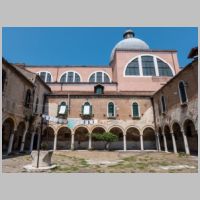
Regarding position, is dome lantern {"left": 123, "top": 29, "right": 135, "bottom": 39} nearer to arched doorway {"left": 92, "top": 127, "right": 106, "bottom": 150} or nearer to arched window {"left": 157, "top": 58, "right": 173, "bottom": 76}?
arched window {"left": 157, "top": 58, "right": 173, "bottom": 76}

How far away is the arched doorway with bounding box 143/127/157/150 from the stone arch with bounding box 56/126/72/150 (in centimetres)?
1055

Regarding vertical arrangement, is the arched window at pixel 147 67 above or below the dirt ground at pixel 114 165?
above

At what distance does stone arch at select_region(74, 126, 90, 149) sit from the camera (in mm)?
21987

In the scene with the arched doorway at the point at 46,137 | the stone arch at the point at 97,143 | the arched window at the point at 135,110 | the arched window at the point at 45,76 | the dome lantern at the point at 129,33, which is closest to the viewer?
the arched window at the point at 135,110

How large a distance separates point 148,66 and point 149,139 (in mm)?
13052

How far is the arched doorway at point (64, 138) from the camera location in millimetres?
21828

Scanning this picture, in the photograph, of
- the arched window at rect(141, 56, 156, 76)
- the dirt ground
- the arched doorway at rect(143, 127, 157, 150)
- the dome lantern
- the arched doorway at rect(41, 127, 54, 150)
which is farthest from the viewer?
the dome lantern

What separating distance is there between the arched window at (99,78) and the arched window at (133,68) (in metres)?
5.23

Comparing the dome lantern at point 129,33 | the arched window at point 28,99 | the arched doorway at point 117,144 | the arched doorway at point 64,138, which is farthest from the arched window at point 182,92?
the dome lantern at point 129,33

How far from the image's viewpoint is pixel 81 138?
22.3 meters

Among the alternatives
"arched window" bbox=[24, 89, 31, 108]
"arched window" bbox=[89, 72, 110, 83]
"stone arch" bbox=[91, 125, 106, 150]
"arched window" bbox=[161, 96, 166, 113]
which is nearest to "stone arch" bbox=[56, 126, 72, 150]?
"stone arch" bbox=[91, 125, 106, 150]

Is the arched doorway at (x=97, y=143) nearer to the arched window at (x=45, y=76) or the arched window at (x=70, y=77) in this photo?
the arched window at (x=70, y=77)

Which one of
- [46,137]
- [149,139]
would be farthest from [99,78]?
[46,137]

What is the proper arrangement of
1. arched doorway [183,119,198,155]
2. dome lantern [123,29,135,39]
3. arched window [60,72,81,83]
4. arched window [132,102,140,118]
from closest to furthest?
arched doorway [183,119,198,155] < arched window [132,102,140,118] < arched window [60,72,81,83] < dome lantern [123,29,135,39]
